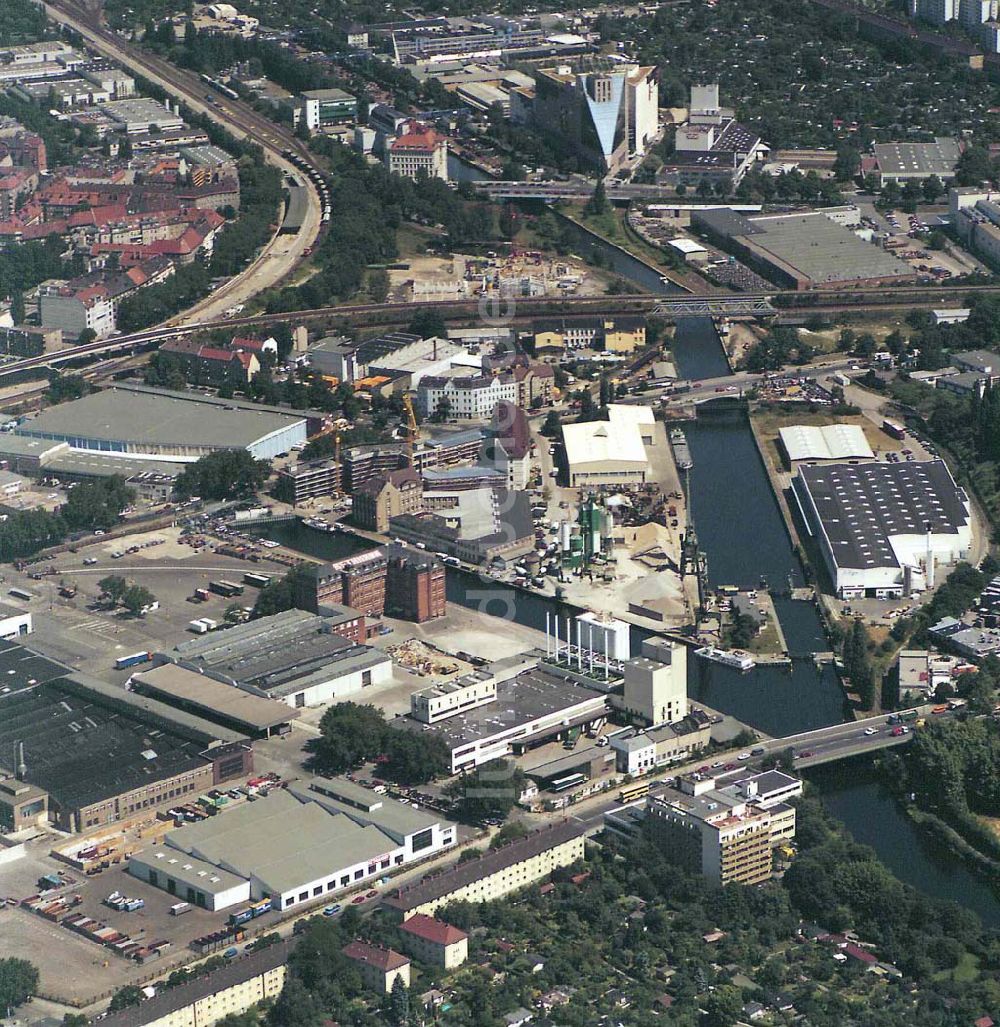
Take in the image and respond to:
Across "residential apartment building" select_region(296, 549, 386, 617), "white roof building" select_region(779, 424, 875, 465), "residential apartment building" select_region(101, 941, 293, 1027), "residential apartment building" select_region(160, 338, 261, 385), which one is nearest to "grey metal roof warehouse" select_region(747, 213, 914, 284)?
"white roof building" select_region(779, 424, 875, 465)

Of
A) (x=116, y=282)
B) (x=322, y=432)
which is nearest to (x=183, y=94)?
(x=116, y=282)

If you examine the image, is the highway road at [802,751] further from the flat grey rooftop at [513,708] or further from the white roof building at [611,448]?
the white roof building at [611,448]

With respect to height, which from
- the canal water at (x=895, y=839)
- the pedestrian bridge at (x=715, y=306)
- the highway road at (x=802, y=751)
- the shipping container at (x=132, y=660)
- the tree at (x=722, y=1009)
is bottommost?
the canal water at (x=895, y=839)

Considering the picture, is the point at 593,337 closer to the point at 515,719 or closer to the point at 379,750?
the point at 515,719

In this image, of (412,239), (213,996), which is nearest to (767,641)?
(213,996)

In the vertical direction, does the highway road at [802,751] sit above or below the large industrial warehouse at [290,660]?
below

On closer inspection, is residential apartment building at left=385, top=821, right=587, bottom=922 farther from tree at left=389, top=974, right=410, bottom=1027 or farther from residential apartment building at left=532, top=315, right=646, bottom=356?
residential apartment building at left=532, top=315, right=646, bottom=356

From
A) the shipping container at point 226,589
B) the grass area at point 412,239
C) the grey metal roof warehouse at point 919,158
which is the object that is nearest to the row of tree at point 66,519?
the shipping container at point 226,589
